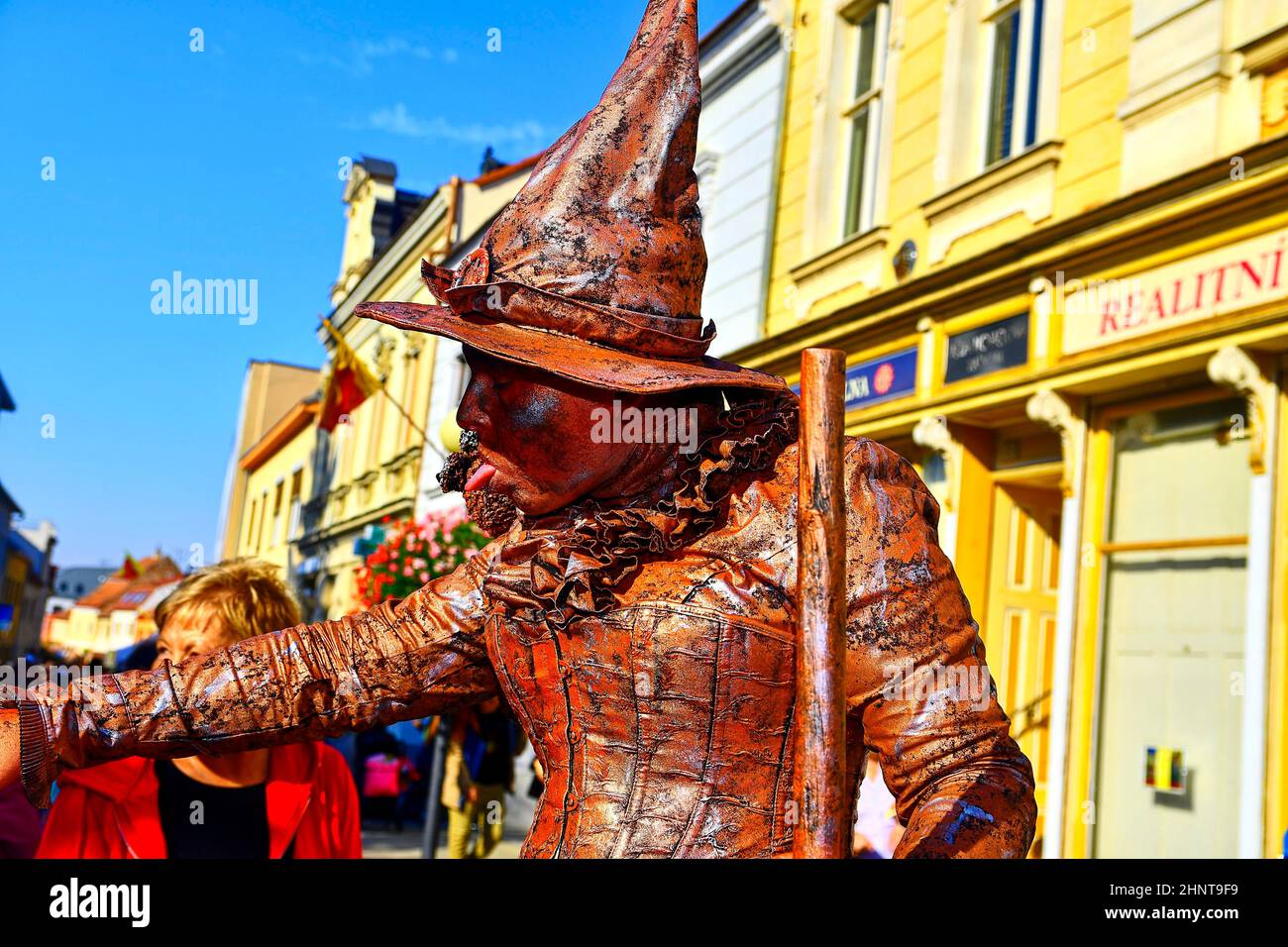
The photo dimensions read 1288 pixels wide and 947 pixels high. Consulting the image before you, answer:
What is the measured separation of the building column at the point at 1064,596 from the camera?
262 inches

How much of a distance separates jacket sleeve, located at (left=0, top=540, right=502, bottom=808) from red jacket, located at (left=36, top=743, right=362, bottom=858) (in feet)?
3.94

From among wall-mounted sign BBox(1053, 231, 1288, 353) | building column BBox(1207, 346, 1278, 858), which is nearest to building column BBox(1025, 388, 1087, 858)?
wall-mounted sign BBox(1053, 231, 1288, 353)

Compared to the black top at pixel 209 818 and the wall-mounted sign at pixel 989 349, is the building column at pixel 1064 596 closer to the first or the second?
the wall-mounted sign at pixel 989 349

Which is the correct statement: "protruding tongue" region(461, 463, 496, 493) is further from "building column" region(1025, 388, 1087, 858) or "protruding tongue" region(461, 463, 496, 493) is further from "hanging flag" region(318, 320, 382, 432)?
"hanging flag" region(318, 320, 382, 432)

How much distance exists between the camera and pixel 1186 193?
602 cm

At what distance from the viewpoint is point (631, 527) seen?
4.64 feet

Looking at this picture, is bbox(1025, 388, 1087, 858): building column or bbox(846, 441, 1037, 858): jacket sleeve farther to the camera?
bbox(1025, 388, 1087, 858): building column

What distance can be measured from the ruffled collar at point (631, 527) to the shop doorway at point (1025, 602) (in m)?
6.64

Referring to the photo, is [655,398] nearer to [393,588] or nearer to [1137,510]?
[1137,510]

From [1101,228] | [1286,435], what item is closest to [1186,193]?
[1101,228]

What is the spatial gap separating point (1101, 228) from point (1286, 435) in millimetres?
1641

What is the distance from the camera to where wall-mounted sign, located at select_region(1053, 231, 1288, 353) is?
5551mm

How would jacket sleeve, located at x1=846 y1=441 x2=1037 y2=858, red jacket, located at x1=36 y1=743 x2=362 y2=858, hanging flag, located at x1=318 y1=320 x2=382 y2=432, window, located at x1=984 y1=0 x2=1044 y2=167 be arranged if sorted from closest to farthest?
jacket sleeve, located at x1=846 y1=441 x2=1037 y2=858 < red jacket, located at x1=36 y1=743 x2=362 y2=858 < window, located at x1=984 y1=0 x2=1044 y2=167 < hanging flag, located at x1=318 y1=320 x2=382 y2=432

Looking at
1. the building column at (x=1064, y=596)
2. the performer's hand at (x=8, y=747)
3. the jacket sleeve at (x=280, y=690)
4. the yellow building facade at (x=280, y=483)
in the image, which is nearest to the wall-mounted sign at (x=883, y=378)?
the building column at (x=1064, y=596)
